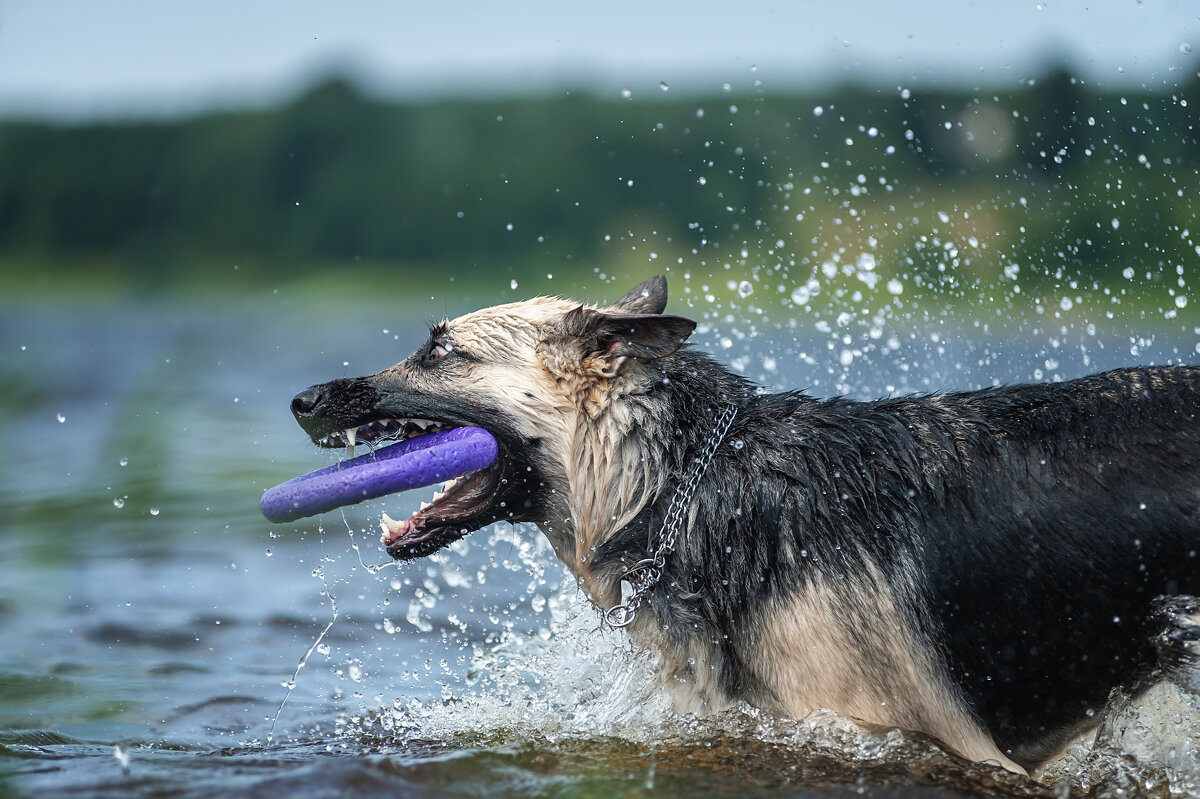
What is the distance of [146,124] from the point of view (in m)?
46.6

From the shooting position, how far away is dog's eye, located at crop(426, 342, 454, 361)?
5.10 m

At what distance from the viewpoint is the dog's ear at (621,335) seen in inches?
180

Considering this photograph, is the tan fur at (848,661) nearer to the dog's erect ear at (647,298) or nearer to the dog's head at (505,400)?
the dog's head at (505,400)

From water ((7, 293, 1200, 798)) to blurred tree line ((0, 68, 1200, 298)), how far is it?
2181cm

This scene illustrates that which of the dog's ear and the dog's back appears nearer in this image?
the dog's back

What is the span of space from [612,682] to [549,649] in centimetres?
140

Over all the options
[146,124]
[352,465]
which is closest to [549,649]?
[352,465]

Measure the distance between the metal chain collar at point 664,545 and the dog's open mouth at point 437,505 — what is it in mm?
729

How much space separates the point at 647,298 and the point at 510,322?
840 millimetres

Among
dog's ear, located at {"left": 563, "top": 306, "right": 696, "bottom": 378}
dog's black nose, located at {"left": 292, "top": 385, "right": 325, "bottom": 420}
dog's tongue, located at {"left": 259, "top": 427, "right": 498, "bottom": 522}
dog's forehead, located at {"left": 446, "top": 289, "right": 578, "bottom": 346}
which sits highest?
dog's forehead, located at {"left": 446, "top": 289, "right": 578, "bottom": 346}

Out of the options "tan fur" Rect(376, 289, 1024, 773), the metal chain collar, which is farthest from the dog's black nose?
the metal chain collar

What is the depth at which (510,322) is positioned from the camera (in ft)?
16.6

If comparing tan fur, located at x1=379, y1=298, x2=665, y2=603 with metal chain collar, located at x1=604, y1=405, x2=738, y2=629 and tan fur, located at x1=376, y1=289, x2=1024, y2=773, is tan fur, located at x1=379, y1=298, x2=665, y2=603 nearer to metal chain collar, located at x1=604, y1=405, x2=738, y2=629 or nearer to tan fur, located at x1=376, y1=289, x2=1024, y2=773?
tan fur, located at x1=376, y1=289, x2=1024, y2=773

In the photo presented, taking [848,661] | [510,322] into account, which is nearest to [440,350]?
[510,322]
